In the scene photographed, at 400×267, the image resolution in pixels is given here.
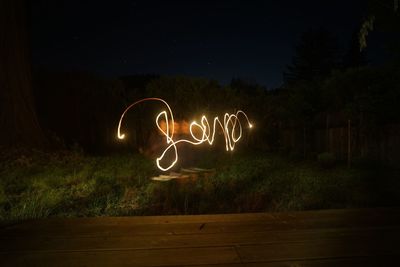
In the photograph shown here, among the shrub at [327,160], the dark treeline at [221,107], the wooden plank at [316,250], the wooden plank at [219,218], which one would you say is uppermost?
the dark treeline at [221,107]

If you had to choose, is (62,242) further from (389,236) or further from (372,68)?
(372,68)

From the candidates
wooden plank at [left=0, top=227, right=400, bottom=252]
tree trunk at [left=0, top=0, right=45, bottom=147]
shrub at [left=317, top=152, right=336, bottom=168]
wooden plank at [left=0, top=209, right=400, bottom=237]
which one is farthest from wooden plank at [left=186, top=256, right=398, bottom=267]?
tree trunk at [left=0, top=0, right=45, bottom=147]

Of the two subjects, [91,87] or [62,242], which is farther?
[91,87]

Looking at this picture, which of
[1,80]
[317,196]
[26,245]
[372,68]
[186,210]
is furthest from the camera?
[372,68]

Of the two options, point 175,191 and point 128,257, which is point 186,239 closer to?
point 128,257

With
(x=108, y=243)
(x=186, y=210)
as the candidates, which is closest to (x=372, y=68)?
(x=186, y=210)

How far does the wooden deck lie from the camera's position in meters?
2.95

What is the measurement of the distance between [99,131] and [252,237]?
1555 centimetres

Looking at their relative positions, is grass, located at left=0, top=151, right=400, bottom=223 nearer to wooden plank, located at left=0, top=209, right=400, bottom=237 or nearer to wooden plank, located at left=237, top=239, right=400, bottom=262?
wooden plank, located at left=0, top=209, right=400, bottom=237

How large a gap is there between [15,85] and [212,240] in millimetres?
9957

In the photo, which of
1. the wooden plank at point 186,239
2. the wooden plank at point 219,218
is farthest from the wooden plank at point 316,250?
the wooden plank at point 219,218

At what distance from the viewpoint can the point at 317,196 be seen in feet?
20.5

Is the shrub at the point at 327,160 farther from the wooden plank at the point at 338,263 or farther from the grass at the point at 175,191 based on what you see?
the wooden plank at the point at 338,263

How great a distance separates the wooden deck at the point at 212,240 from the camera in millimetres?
2947
